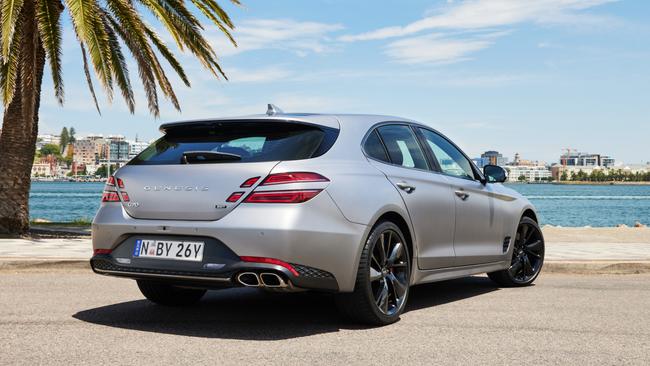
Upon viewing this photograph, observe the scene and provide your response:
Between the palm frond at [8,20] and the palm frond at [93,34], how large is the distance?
0.78m

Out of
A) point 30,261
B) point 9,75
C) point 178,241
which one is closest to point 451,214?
point 178,241

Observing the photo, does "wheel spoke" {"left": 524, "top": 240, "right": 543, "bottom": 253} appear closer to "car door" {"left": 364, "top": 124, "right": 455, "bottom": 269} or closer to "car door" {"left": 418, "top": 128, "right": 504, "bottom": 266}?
"car door" {"left": 418, "top": 128, "right": 504, "bottom": 266}

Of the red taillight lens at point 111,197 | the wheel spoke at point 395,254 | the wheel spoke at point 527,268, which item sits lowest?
the wheel spoke at point 527,268

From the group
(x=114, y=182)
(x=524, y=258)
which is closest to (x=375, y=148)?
(x=114, y=182)

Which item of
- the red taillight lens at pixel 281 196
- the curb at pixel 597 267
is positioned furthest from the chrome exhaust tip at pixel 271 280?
the curb at pixel 597 267

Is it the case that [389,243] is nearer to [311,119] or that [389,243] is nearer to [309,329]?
[309,329]

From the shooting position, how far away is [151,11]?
14.7 meters

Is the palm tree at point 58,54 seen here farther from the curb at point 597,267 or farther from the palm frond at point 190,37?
the curb at point 597,267

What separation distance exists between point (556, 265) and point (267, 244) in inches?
239

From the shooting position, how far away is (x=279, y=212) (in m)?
5.08

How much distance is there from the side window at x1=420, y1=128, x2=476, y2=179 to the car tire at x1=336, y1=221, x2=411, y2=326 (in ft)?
4.22

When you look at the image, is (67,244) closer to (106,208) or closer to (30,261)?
(30,261)

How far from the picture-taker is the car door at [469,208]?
698 cm

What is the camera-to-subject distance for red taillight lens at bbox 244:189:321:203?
202 inches
